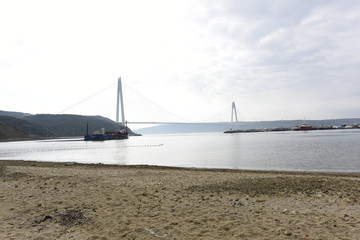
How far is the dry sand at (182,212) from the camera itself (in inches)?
201

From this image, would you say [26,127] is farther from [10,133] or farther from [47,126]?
[47,126]

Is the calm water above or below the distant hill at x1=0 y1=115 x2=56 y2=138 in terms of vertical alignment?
below

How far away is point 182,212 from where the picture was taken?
6.43 meters

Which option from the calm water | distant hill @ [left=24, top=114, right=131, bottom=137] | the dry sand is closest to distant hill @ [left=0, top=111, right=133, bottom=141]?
distant hill @ [left=24, top=114, right=131, bottom=137]

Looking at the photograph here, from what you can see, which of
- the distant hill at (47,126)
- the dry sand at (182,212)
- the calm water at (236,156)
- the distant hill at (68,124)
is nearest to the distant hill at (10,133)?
the distant hill at (47,126)

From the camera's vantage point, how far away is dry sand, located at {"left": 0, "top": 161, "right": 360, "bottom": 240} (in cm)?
512

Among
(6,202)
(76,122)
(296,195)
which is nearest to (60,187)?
(6,202)

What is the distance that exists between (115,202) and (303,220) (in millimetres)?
4586

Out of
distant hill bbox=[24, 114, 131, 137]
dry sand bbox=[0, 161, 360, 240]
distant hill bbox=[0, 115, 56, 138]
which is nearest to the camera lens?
dry sand bbox=[0, 161, 360, 240]

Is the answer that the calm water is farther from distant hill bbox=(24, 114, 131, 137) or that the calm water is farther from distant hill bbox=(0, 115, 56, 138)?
distant hill bbox=(24, 114, 131, 137)

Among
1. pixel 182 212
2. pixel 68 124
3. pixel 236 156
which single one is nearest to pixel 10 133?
pixel 68 124

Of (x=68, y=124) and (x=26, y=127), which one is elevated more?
(x=68, y=124)

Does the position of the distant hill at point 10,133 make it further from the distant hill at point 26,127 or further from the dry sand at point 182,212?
the dry sand at point 182,212

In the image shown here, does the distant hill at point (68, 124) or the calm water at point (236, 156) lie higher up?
the distant hill at point (68, 124)
